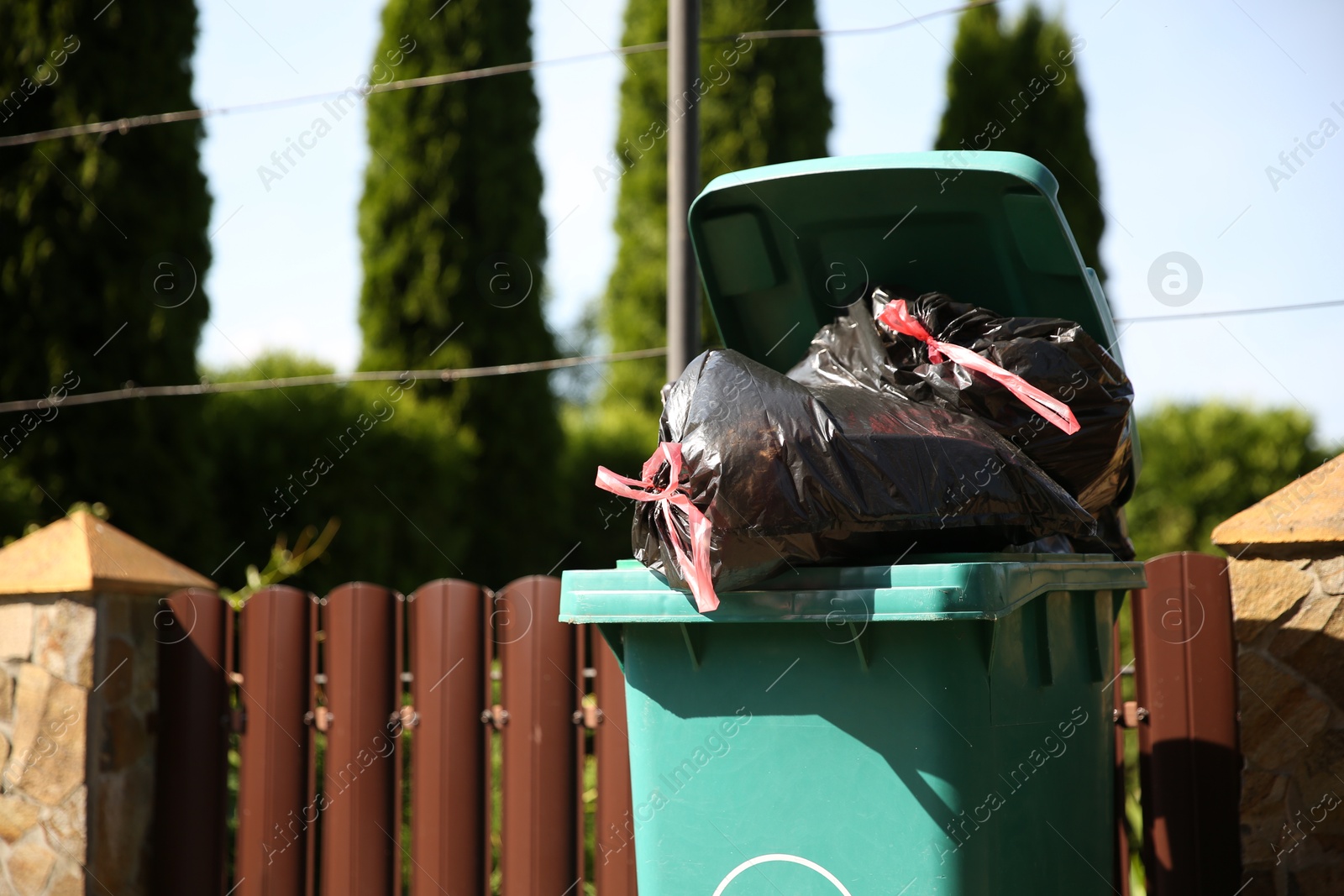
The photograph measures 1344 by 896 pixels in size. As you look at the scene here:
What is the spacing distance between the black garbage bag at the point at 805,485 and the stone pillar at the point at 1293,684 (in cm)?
89

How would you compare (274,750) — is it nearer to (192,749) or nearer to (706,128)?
(192,749)

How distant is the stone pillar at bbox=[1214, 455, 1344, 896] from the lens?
8.80 feet

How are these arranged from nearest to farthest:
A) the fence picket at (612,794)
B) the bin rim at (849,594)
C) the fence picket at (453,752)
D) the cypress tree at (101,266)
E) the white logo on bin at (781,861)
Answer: the bin rim at (849,594), the white logo on bin at (781,861), the fence picket at (612,794), the fence picket at (453,752), the cypress tree at (101,266)

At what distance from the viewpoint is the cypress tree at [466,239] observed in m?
8.16

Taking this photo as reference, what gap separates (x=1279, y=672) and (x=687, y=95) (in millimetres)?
2367

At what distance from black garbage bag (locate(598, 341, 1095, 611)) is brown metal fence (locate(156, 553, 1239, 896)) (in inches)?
37.5

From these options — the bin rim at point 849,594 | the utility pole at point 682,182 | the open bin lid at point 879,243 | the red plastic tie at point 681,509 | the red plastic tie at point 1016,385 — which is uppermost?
the utility pole at point 682,182

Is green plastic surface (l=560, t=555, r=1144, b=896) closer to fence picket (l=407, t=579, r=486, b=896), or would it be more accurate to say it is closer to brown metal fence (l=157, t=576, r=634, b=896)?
brown metal fence (l=157, t=576, r=634, b=896)

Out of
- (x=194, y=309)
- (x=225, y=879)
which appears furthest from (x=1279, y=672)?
(x=194, y=309)

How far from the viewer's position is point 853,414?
2.12 meters

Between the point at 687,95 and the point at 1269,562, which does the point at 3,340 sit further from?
the point at 1269,562

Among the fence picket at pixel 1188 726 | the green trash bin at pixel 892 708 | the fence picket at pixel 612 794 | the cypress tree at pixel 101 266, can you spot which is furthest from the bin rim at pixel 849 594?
the cypress tree at pixel 101 266

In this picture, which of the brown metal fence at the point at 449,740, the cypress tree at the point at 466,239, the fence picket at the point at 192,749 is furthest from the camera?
the cypress tree at the point at 466,239

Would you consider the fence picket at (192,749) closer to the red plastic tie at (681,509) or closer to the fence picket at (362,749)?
the fence picket at (362,749)
